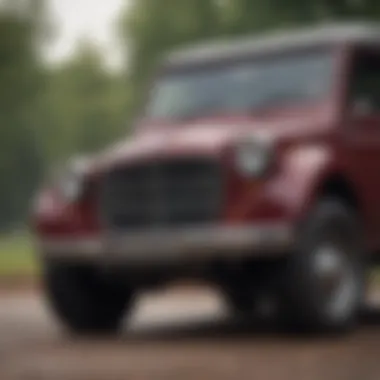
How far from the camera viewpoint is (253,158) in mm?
9938

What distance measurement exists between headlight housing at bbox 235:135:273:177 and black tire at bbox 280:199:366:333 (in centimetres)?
45

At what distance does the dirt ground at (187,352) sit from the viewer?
8.06 m

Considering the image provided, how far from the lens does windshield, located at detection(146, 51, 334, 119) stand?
11.1m

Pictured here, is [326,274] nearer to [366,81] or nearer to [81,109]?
[366,81]

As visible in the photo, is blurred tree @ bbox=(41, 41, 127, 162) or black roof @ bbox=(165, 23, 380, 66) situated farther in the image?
blurred tree @ bbox=(41, 41, 127, 162)

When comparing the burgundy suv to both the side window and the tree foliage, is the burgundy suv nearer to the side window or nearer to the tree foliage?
the side window

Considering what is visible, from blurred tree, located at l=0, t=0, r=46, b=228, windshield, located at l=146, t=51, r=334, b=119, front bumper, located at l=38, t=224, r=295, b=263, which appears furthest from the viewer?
blurred tree, located at l=0, t=0, r=46, b=228

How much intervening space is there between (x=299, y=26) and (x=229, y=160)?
1667 centimetres

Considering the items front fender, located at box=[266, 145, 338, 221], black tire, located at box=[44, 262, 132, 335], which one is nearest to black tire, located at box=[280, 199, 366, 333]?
front fender, located at box=[266, 145, 338, 221]

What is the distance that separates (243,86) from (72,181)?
1.59 metres

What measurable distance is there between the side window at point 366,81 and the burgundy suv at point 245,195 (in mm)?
13

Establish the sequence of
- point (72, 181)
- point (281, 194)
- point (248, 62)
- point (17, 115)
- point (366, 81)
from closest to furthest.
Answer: point (281, 194) < point (72, 181) < point (366, 81) < point (248, 62) < point (17, 115)

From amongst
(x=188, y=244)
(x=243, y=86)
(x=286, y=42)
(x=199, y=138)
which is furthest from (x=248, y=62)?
(x=188, y=244)

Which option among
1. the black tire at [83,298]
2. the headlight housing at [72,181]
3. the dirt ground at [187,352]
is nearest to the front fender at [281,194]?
the dirt ground at [187,352]
